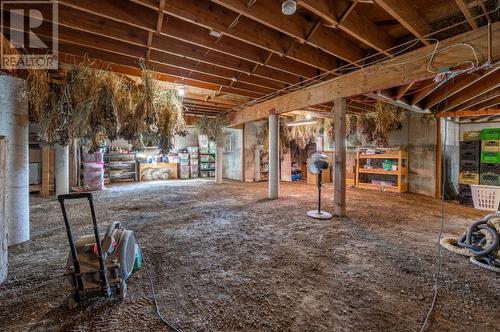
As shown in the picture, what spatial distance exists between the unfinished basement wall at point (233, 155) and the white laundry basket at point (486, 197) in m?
7.22

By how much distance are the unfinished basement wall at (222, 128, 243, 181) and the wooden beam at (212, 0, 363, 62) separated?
6333mm

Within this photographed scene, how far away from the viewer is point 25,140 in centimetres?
292

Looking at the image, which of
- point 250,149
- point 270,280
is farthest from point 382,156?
point 270,280

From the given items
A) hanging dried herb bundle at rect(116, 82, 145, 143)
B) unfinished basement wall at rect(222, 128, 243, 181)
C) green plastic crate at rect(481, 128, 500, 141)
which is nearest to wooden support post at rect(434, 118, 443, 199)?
green plastic crate at rect(481, 128, 500, 141)

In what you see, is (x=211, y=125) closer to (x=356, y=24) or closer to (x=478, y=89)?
(x=356, y=24)

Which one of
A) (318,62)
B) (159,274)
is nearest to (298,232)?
(159,274)

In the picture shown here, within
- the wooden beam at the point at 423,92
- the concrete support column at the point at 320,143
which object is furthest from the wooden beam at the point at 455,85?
the concrete support column at the point at 320,143

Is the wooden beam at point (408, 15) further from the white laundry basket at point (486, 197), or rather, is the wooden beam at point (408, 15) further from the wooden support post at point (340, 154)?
the white laundry basket at point (486, 197)

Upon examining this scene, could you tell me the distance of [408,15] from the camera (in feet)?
7.95

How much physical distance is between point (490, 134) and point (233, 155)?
27.6ft

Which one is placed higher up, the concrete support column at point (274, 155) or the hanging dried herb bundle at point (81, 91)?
the hanging dried herb bundle at point (81, 91)

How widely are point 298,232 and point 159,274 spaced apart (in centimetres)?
204

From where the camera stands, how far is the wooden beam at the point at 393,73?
257cm

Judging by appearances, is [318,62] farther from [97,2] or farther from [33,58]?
[33,58]
